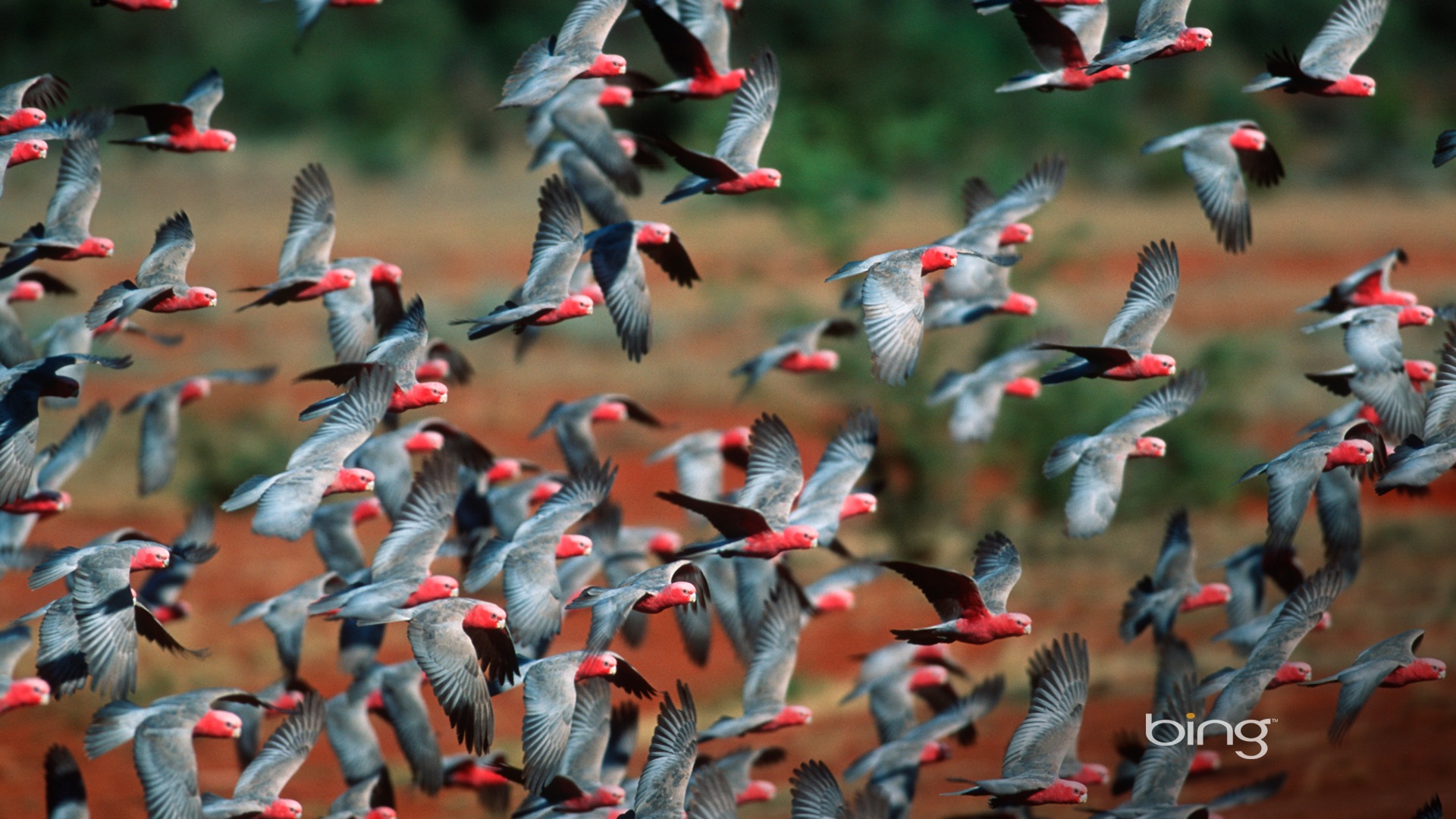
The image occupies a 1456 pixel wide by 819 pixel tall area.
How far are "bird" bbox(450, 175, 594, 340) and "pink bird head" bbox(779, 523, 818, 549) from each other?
162cm

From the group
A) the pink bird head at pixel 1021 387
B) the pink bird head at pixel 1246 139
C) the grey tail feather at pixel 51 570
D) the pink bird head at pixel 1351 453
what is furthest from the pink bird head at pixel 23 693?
the pink bird head at pixel 1246 139

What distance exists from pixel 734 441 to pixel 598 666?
3439mm

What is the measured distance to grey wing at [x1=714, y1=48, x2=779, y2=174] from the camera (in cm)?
1049

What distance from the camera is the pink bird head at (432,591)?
29.8ft

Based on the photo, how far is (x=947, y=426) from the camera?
17.8 m

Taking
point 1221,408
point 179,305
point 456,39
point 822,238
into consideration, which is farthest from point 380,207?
point 179,305

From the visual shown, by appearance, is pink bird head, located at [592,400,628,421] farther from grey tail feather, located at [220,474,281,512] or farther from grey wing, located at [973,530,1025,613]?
grey wing, located at [973,530,1025,613]

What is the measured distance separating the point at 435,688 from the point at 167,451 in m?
4.09

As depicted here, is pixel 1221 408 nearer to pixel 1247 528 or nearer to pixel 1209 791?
pixel 1247 528

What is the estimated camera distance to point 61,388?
29.4 ft

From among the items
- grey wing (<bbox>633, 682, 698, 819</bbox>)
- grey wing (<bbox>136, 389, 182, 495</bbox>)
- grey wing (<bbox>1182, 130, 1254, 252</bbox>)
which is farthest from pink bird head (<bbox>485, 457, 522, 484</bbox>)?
grey wing (<bbox>1182, 130, 1254, 252</bbox>)

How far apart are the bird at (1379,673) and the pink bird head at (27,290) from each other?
7.75 m

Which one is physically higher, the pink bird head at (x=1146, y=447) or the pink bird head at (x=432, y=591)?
the pink bird head at (x=432, y=591)

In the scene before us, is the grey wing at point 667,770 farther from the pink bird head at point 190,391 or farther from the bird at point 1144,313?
the pink bird head at point 190,391
